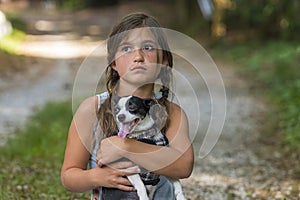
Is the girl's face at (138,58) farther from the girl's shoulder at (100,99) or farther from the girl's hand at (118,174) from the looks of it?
the girl's hand at (118,174)

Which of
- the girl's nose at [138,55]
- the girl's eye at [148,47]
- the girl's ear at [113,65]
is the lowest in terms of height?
the girl's nose at [138,55]

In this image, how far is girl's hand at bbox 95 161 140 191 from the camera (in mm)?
2459

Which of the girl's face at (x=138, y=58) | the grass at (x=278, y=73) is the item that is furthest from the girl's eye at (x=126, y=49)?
the grass at (x=278, y=73)

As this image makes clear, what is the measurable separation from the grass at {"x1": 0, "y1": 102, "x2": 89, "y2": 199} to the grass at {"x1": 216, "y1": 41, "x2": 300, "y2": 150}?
299 cm

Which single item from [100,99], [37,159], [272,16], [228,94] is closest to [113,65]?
[100,99]

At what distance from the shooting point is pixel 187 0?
984 inches

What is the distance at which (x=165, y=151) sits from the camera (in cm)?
251

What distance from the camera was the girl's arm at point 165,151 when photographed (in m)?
2.44

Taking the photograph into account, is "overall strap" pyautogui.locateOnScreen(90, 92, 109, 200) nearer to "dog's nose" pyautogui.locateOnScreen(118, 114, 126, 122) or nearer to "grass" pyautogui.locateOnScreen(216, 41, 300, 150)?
"dog's nose" pyautogui.locateOnScreen(118, 114, 126, 122)

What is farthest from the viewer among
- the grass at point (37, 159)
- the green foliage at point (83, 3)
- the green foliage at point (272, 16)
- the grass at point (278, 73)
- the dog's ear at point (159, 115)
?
the green foliage at point (83, 3)

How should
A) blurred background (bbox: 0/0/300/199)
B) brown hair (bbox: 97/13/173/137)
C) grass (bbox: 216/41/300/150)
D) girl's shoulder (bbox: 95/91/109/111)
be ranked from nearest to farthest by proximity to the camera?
brown hair (bbox: 97/13/173/137)
girl's shoulder (bbox: 95/91/109/111)
blurred background (bbox: 0/0/300/199)
grass (bbox: 216/41/300/150)

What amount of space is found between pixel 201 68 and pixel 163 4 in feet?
93.6

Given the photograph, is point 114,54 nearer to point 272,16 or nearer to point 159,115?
point 159,115

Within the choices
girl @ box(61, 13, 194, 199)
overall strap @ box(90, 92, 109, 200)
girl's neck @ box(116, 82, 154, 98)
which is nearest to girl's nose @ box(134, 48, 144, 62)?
girl @ box(61, 13, 194, 199)
